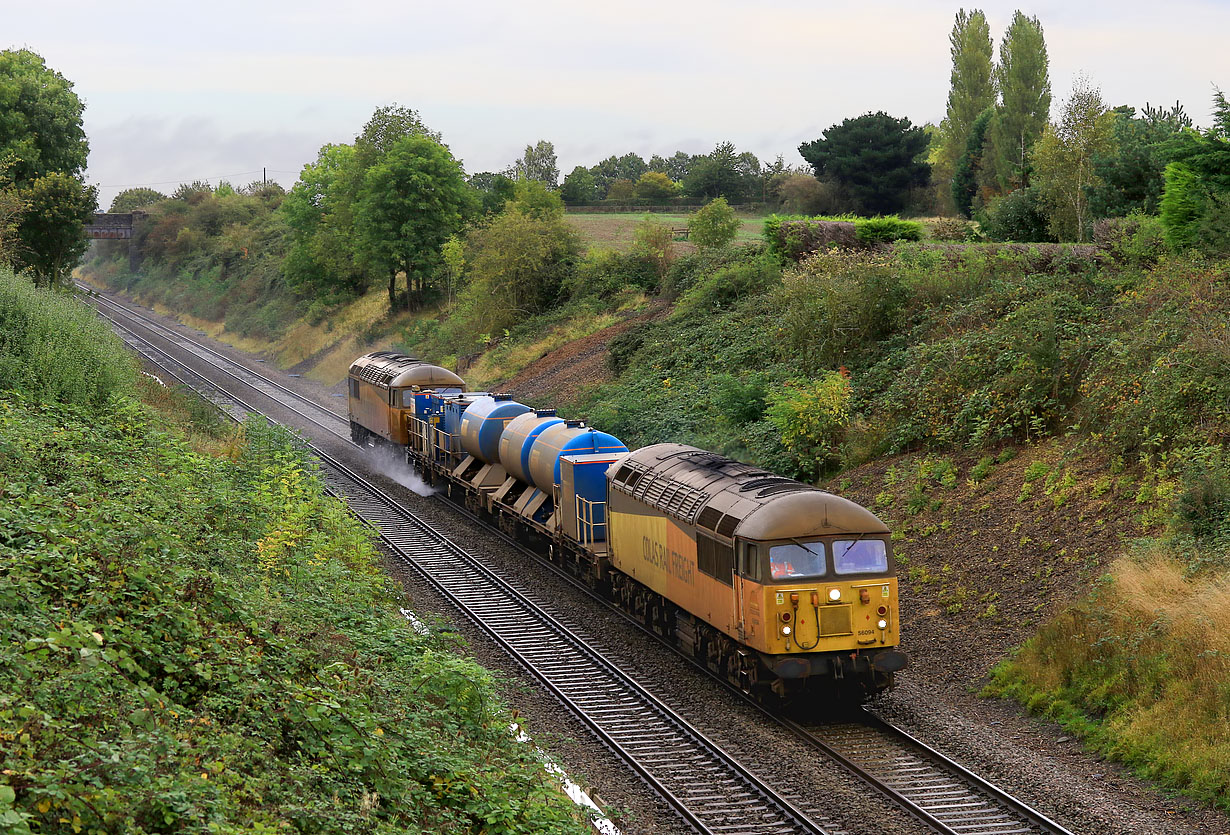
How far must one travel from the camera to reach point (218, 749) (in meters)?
8.75

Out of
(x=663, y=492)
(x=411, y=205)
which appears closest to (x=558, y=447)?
(x=663, y=492)

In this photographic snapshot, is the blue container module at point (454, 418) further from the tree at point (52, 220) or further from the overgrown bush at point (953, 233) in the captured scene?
the overgrown bush at point (953, 233)

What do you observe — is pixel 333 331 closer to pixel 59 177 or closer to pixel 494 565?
pixel 59 177

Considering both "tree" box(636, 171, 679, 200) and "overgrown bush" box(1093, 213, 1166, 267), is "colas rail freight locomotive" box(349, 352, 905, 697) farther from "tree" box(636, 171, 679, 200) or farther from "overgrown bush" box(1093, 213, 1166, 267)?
"tree" box(636, 171, 679, 200)

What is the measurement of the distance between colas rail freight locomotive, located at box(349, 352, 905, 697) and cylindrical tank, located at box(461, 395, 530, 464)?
215 centimetres

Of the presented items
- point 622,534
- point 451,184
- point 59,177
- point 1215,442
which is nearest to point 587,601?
point 622,534

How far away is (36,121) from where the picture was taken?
148ft

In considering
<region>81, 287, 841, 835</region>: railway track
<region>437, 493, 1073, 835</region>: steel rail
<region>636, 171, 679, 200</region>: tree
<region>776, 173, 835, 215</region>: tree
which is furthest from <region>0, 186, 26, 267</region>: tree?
<region>636, 171, 679, 200</region>: tree

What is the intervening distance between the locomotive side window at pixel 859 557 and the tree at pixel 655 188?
91.3 m

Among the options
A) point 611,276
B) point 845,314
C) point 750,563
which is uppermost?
point 611,276

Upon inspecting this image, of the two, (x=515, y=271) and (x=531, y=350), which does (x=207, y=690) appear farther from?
(x=515, y=271)

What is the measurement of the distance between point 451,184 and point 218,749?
59.3 metres

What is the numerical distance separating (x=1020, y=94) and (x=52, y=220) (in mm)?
50931

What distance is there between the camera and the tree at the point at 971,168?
214 ft
